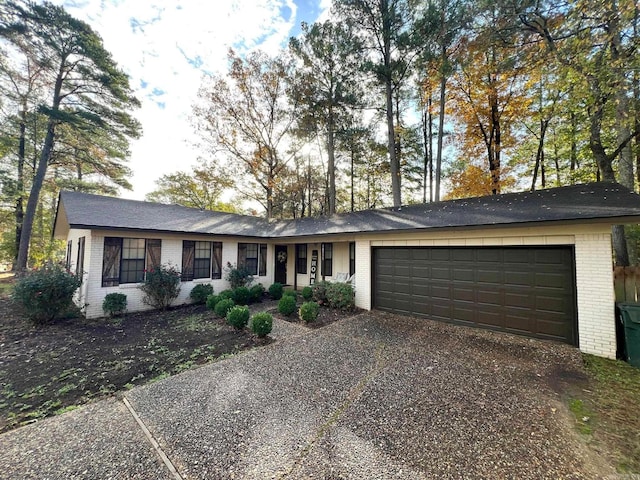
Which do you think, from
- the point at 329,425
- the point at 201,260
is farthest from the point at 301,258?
the point at 329,425

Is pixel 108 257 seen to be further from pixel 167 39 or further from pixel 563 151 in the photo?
pixel 563 151

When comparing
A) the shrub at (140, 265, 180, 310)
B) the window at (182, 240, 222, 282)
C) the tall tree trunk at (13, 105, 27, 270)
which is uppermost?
the tall tree trunk at (13, 105, 27, 270)

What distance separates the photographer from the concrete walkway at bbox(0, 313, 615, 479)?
219 cm

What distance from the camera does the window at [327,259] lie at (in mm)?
10617

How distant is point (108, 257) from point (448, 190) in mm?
16926

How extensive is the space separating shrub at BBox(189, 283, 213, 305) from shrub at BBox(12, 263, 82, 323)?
3.06 m

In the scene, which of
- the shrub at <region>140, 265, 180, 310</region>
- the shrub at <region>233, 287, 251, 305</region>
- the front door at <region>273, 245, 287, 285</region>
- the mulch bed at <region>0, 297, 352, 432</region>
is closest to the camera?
the mulch bed at <region>0, 297, 352, 432</region>

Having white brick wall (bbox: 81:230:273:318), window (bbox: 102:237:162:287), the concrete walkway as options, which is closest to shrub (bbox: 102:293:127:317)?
white brick wall (bbox: 81:230:273:318)

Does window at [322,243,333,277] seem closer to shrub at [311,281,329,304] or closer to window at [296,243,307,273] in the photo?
window at [296,243,307,273]

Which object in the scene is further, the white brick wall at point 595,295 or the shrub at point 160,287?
the shrub at point 160,287

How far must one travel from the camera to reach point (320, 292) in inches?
333

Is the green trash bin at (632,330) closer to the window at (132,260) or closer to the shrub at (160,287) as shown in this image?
the shrub at (160,287)

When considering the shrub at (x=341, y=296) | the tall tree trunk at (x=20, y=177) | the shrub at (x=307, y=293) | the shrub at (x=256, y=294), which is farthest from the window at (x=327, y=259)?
the tall tree trunk at (x=20, y=177)

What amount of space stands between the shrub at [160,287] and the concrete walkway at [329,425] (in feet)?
16.3
